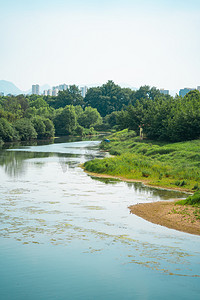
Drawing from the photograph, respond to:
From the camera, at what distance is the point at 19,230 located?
21891 millimetres

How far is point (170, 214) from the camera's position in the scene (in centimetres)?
2564

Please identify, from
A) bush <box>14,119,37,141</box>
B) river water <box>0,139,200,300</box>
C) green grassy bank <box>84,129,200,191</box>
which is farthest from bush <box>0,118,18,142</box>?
river water <box>0,139,200,300</box>

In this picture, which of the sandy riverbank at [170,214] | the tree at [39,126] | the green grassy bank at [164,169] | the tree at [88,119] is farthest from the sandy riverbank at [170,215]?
the tree at [88,119]

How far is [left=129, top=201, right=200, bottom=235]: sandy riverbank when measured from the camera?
2338 centimetres

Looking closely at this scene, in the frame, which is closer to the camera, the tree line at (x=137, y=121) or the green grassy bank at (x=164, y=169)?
the green grassy bank at (x=164, y=169)

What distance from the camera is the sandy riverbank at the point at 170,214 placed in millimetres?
23375

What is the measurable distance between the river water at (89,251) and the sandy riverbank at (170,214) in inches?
30.5

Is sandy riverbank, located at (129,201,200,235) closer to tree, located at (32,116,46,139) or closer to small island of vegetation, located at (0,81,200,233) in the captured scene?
small island of vegetation, located at (0,81,200,233)

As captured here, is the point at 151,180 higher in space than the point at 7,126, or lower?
lower

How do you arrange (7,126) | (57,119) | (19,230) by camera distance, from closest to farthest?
(19,230) < (7,126) < (57,119)

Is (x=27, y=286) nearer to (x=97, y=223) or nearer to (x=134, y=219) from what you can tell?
(x=97, y=223)

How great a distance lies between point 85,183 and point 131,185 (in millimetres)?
4487

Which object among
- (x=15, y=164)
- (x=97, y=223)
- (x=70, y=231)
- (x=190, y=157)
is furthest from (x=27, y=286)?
(x=15, y=164)

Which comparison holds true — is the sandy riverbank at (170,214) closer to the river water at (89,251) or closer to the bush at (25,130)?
the river water at (89,251)
